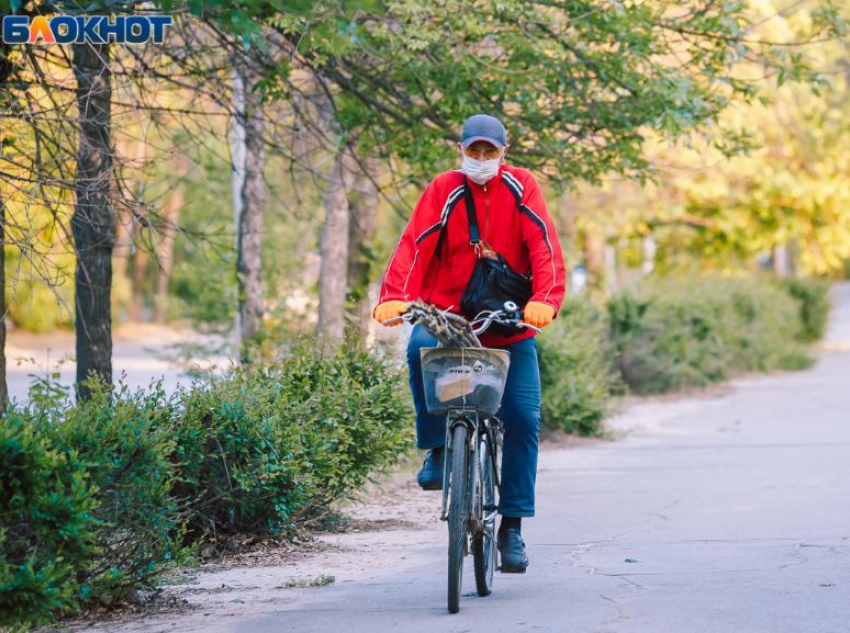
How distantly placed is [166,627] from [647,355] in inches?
591

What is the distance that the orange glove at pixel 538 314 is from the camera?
18.7 feet

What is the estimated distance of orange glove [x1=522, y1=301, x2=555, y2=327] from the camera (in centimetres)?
571

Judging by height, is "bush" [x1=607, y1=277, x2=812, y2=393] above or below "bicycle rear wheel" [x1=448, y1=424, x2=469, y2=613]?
above

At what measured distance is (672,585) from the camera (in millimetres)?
6066

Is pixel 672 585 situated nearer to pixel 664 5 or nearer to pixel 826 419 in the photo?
pixel 664 5

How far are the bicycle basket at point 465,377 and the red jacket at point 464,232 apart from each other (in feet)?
1.15

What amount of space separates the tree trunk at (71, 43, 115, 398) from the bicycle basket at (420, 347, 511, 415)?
3.65 meters

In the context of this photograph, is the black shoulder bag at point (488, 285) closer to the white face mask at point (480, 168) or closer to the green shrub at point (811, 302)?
the white face mask at point (480, 168)

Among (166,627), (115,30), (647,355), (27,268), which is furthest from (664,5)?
(647,355)

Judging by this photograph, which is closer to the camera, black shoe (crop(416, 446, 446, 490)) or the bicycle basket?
the bicycle basket

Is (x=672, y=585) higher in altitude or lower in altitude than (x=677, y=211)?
lower

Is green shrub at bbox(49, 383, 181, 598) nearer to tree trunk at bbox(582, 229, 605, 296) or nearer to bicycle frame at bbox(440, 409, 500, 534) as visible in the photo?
bicycle frame at bbox(440, 409, 500, 534)

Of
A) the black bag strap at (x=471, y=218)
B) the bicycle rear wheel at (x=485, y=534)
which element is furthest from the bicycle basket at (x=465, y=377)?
the black bag strap at (x=471, y=218)

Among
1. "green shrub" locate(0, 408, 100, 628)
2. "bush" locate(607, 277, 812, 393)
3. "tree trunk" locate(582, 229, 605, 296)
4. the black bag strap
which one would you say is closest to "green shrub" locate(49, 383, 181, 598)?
"green shrub" locate(0, 408, 100, 628)
